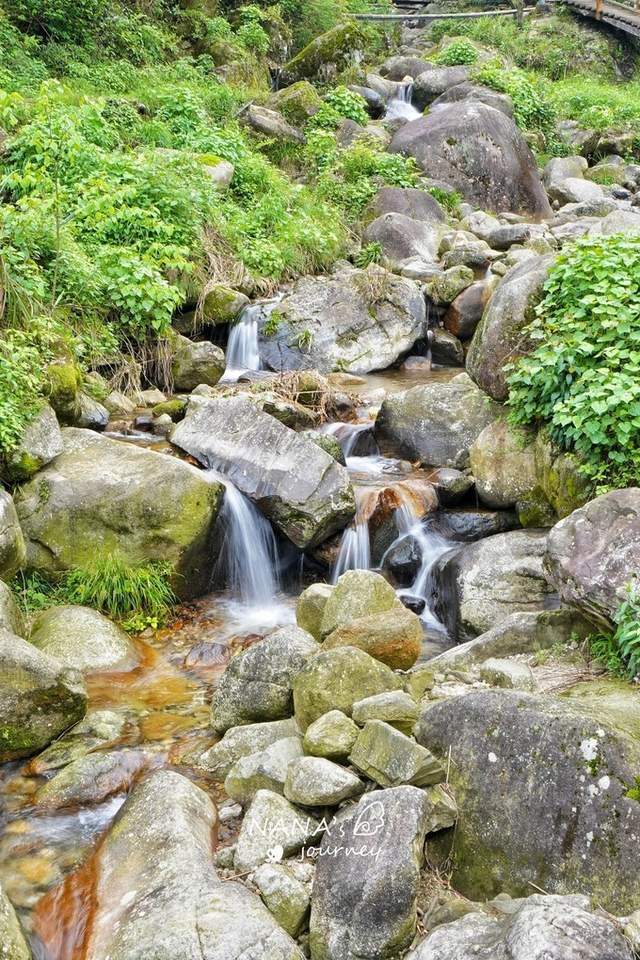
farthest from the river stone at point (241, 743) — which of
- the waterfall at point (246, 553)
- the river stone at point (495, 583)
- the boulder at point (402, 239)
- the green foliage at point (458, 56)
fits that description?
the green foliage at point (458, 56)

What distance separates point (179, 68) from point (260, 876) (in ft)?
61.4

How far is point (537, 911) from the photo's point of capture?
3.04 m

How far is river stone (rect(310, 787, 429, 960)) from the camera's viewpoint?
3.54m

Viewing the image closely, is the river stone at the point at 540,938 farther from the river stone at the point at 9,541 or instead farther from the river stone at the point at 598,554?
the river stone at the point at 9,541

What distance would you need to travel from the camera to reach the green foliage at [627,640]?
185 inches

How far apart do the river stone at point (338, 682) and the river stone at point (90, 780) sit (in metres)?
1.16

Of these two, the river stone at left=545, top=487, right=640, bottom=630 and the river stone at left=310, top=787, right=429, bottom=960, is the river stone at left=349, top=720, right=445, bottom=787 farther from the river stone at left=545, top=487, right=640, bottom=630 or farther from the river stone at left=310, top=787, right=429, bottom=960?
the river stone at left=545, top=487, right=640, bottom=630

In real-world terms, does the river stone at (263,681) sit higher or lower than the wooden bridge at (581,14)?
lower

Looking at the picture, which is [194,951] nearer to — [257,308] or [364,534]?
[364,534]

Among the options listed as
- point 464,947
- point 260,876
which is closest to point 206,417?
point 260,876

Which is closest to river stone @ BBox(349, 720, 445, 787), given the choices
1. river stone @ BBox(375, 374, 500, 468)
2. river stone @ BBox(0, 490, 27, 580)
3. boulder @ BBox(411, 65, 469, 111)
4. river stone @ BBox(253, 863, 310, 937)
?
river stone @ BBox(253, 863, 310, 937)

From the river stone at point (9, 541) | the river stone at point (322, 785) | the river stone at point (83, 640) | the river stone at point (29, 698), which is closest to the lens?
the river stone at point (322, 785)

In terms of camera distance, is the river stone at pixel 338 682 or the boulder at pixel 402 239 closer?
the river stone at pixel 338 682

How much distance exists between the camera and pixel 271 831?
4.20 metres
